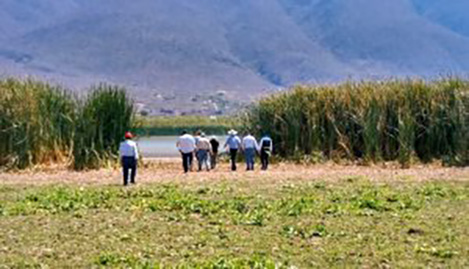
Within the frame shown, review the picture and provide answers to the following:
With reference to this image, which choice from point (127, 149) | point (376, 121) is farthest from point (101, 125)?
point (376, 121)

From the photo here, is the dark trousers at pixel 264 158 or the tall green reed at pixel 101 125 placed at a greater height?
the tall green reed at pixel 101 125

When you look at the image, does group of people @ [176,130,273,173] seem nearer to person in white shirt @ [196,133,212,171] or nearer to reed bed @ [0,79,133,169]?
person in white shirt @ [196,133,212,171]

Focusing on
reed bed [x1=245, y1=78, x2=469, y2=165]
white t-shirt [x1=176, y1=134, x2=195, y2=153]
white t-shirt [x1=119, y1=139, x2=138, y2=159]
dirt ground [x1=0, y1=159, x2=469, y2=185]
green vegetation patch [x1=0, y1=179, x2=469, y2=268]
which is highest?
reed bed [x1=245, y1=78, x2=469, y2=165]

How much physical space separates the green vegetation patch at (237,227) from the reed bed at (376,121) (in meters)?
12.7

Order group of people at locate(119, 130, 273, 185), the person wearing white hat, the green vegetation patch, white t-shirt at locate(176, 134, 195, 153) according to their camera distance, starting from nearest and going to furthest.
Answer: the green vegetation patch → white t-shirt at locate(176, 134, 195, 153) → group of people at locate(119, 130, 273, 185) → the person wearing white hat

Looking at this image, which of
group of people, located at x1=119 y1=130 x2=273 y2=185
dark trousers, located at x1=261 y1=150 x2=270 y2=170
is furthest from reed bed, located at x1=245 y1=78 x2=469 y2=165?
dark trousers, located at x1=261 y1=150 x2=270 y2=170

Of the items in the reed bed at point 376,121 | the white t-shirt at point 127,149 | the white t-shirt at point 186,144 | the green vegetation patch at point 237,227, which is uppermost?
the reed bed at point 376,121

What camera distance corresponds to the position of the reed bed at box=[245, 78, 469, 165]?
121 ft

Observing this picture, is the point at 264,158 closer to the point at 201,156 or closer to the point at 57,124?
the point at 201,156

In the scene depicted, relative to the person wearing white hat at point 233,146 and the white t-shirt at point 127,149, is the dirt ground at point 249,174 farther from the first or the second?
the white t-shirt at point 127,149

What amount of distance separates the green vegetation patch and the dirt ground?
14.2 feet

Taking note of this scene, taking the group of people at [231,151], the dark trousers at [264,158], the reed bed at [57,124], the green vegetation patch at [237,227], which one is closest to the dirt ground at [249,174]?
the dark trousers at [264,158]

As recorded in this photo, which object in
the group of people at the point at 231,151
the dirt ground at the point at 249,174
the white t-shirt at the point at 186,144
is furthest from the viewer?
the group of people at the point at 231,151

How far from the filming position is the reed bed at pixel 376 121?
121ft
